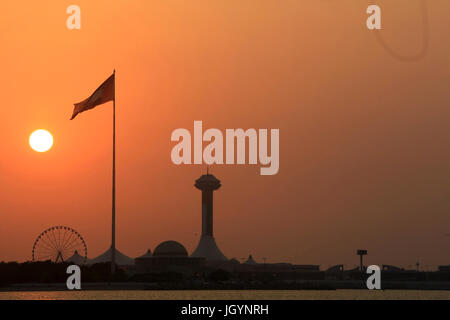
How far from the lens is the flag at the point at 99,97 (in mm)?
139125

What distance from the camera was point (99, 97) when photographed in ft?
483

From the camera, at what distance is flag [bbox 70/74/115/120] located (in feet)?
456
